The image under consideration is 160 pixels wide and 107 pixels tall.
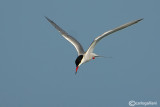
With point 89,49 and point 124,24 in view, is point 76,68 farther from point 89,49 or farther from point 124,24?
point 124,24

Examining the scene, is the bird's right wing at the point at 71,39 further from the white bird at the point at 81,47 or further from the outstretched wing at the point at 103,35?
the outstretched wing at the point at 103,35

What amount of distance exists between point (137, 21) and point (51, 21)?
522 cm

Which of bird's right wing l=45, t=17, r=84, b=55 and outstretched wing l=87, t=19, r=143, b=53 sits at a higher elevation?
bird's right wing l=45, t=17, r=84, b=55

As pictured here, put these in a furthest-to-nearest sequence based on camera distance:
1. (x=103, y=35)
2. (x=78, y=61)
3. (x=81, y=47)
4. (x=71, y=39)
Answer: (x=71, y=39) < (x=81, y=47) < (x=78, y=61) < (x=103, y=35)

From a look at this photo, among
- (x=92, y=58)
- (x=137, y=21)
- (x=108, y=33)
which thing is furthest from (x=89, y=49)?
(x=137, y=21)

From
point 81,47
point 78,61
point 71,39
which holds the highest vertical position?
point 71,39

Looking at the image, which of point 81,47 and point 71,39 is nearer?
point 81,47

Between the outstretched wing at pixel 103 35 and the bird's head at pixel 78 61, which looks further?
the bird's head at pixel 78 61

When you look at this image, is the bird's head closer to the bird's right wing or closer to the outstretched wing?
the outstretched wing

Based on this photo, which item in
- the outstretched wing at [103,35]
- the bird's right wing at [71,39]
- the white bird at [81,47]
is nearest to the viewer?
the outstretched wing at [103,35]

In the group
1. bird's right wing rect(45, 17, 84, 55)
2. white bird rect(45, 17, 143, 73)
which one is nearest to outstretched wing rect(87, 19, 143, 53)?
white bird rect(45, 17, 143, 73)

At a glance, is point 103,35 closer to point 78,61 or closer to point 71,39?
point 78,61

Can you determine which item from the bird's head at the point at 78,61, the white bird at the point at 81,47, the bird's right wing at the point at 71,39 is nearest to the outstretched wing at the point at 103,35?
the white bird at the point at 81,47

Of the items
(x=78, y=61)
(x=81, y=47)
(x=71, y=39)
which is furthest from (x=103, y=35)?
(x=71, y=39)
